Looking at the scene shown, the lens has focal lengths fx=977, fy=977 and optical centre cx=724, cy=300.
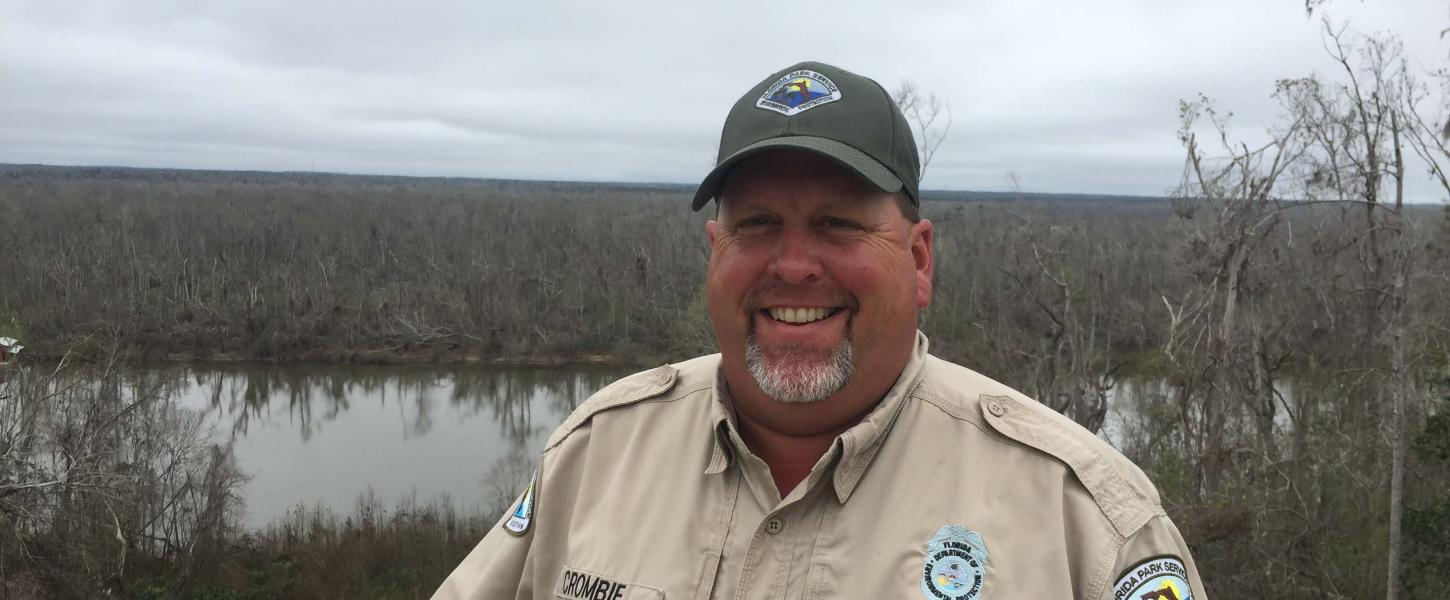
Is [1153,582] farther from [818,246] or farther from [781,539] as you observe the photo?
[818,246]

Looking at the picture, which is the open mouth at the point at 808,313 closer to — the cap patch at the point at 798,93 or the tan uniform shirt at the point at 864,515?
the tan uniform shirt at the point at 864,515

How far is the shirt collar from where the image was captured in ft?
6.03

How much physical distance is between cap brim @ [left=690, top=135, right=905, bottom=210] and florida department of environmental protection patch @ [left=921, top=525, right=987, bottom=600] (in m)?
0.66

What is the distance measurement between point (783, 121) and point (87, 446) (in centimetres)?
2135

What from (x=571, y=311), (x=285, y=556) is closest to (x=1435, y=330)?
(x=285, y=556)

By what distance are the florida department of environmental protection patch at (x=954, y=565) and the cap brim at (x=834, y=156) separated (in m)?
0.66

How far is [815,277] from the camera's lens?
1950 millimetres

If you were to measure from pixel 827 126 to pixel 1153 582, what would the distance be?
3.33 feet

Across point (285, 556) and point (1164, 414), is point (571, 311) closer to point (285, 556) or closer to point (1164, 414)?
point (285, 556)

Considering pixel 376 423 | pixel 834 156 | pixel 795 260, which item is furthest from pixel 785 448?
pixel 376 423

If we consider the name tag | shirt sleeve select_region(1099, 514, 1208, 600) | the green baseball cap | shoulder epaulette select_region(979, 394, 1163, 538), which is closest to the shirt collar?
shoulder epaulette select_region(979, 394, 1163, 538)

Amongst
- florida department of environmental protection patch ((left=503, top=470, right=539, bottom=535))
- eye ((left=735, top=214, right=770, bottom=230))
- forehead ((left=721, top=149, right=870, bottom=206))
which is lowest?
florida department of environmental protection patch ((left=503, top=470, right=539, bottom=535))

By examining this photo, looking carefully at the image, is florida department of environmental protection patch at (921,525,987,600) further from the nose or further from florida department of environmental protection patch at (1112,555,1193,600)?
the nose

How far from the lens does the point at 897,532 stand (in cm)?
177
